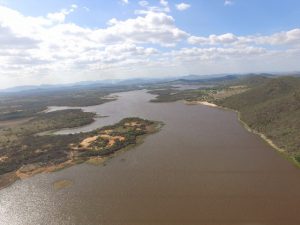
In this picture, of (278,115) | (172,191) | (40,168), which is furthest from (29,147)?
(278,115)


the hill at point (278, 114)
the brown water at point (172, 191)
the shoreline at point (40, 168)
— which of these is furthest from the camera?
the hill at point (278, 114)

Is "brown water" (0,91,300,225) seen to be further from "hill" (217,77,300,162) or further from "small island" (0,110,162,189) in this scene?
"hill" (217,77,300,162)

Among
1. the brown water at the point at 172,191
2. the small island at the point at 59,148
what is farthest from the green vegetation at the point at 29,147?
the brown water at the point at 172,191

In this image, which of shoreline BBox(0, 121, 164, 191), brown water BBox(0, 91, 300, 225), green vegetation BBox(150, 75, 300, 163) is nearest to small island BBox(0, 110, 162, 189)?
shoreline BBox(0, 121, 164, 191)

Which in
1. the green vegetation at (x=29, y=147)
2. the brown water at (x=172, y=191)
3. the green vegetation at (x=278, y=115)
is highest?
the green vegetation at (x=278, y=115)

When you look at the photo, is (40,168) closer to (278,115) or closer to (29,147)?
(29,147)

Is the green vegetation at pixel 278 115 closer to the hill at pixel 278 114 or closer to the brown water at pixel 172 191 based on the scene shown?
the hill at pixel 278 114

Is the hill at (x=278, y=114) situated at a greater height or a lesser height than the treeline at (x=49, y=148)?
greater
